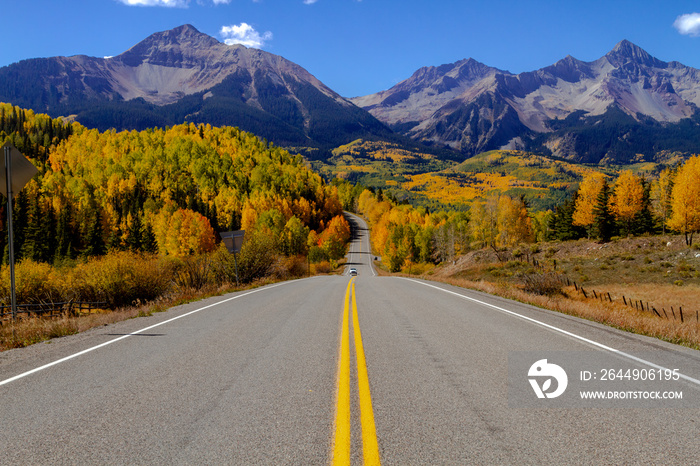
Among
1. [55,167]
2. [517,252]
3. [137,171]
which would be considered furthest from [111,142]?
[517,252]

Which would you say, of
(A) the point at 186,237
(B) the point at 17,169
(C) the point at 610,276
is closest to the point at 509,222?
(C) the point at 610,276

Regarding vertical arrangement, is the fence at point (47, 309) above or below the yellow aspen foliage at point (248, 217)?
below

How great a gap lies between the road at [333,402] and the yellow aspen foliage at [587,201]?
62.5m

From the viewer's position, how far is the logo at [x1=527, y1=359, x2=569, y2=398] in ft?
14.8

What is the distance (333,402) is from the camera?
13.8 feet

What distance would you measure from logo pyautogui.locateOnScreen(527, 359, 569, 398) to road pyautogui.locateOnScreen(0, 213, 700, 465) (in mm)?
87

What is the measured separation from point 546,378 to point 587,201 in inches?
2661

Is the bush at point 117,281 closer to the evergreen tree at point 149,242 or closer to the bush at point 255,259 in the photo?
the bush at point 255,259

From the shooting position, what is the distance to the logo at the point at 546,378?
4523 mm

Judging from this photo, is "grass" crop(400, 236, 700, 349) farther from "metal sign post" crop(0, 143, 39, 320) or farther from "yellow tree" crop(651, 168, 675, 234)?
"yellow tree" crop(651, 168, 675, 234)

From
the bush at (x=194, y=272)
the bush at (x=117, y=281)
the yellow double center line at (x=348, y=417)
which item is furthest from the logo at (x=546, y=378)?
the bush at (x=194, y=272)

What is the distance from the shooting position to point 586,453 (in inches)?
125

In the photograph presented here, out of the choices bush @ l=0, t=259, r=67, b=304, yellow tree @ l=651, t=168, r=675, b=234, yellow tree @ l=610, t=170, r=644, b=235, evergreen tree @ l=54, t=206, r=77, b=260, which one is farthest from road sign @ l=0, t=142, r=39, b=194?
evergreen tree @ l=54, t=206, r=77, b=260

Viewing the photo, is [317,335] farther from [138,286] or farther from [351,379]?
[138,286]
